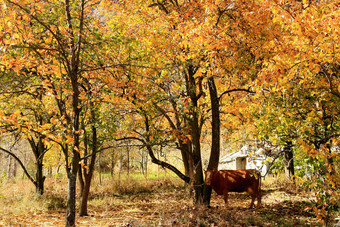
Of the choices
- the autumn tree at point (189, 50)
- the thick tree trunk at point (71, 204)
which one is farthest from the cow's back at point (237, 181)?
the thick tree trunk at point (71, 204)

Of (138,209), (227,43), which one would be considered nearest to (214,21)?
(227,43)

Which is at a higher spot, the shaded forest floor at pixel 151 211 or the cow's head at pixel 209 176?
the cow's head at pixel 209 176

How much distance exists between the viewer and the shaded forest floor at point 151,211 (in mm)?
6961

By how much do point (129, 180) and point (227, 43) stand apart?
11.1 metres

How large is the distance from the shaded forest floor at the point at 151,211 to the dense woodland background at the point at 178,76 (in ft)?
0.43

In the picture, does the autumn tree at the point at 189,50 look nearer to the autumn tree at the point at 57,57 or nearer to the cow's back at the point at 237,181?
the cow's back at the point at 237,181

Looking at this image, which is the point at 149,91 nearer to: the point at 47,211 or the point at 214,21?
the point at 214,21

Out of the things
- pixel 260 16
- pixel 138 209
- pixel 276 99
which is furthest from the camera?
pixel 138 209

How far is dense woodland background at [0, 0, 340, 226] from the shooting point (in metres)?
4.87

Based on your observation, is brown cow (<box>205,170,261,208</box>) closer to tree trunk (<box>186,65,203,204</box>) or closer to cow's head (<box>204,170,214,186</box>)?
cow's head (<box>204,170,214,186</box>)

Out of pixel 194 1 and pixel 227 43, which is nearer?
pixel 227 43

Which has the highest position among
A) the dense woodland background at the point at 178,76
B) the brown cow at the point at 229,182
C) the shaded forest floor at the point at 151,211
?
the dense woodland background at the point at 178,76

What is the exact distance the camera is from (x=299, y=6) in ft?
19.8

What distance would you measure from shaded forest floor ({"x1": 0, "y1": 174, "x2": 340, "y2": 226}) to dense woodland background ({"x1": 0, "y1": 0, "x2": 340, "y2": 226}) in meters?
0.13
